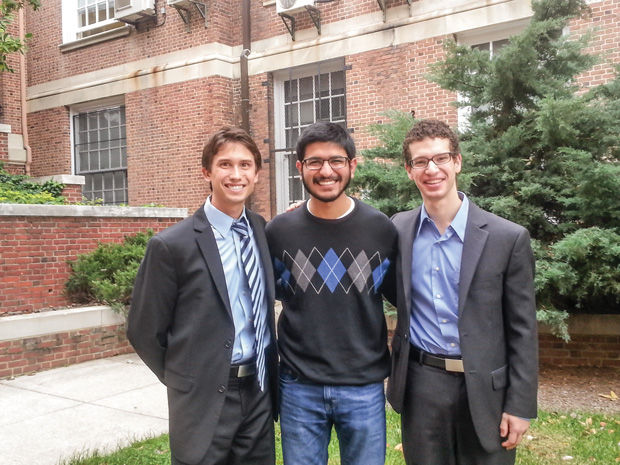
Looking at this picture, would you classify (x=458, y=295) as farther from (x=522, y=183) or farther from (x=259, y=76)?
(x=259, y=76)

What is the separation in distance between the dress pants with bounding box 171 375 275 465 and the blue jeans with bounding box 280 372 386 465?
0.10 metres

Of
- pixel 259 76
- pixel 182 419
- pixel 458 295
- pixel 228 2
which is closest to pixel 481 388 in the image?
pixel 458 295

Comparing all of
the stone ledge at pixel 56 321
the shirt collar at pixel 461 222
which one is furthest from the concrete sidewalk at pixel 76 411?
the shirt collar at pixel 461 222

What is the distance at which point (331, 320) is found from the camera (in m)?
2.58

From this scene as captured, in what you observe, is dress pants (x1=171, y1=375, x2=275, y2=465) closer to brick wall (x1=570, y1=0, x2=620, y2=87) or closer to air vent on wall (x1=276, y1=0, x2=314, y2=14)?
brick wall (x1=570, y1=0, x2=620, y2=87)

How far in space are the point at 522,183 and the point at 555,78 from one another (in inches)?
47.1

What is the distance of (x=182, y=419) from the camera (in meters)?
2.44

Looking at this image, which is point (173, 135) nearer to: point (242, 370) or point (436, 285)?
point (242, 370)

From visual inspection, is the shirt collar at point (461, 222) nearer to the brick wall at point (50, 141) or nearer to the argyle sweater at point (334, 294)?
the argyle sweater at point (334, 294)

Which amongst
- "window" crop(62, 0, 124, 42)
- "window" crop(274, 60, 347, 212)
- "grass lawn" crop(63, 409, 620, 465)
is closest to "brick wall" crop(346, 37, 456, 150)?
"window" crop(274, 60, 347, 212)

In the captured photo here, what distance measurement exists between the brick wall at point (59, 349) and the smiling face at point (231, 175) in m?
4.96

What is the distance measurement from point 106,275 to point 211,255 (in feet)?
19.2

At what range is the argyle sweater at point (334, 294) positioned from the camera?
8.43ft

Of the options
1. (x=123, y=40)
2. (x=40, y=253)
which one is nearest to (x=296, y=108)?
(x=123, y=40)
